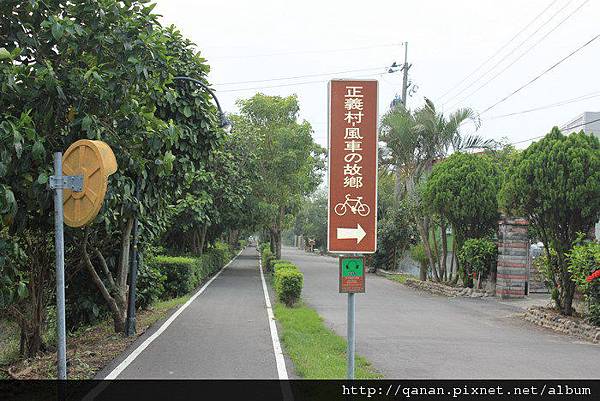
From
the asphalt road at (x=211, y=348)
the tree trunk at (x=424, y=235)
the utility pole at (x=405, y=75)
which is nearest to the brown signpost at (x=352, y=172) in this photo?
the asphalt road at (x=211, y=348)

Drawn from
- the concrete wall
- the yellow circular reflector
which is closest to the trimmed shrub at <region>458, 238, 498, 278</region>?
the concrete wall

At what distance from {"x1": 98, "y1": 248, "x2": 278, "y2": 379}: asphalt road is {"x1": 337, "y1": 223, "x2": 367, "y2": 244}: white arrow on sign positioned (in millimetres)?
2975

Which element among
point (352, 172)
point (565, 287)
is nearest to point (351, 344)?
point (352, 172)

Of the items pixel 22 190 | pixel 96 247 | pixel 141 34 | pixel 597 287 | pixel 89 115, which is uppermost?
A: pixel 141 34

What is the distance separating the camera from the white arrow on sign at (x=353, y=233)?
5.20 metres

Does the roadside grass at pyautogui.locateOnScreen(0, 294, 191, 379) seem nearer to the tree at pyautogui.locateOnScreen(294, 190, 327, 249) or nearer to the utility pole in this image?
the utility pole

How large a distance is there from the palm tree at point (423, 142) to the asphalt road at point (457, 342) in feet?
18.6

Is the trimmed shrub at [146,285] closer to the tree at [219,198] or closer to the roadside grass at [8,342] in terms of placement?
the roadside grass at [8,342]

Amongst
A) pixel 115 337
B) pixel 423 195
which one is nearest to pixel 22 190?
pixel 115 337

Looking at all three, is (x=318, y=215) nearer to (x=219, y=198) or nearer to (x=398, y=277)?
(x=398, y=277)

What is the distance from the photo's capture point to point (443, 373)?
761 cm

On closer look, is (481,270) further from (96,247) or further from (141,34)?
(141,34)

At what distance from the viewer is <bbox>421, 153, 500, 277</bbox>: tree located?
18.6 meters

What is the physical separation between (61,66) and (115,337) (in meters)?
5.09
